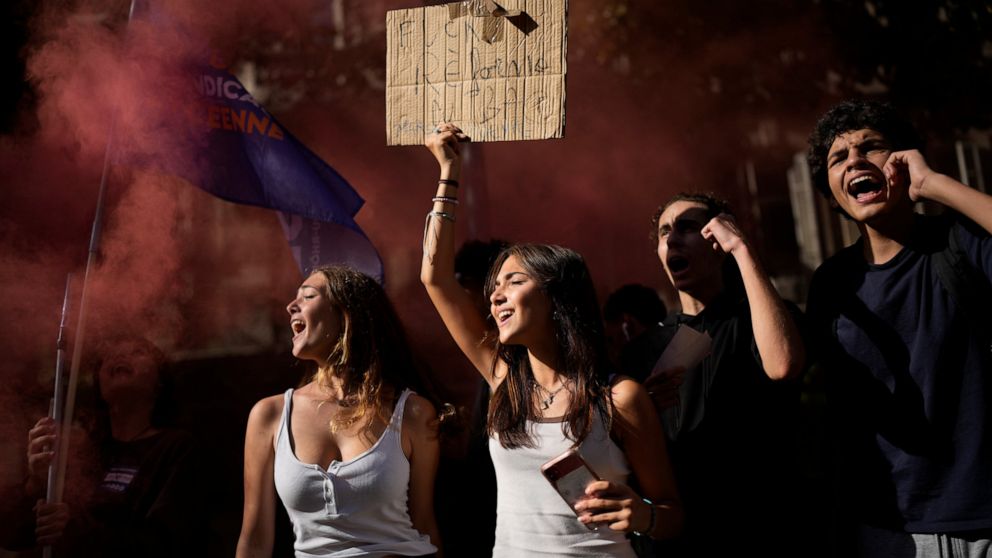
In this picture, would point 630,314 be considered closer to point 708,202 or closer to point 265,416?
point 708,202

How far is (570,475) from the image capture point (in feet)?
7.45

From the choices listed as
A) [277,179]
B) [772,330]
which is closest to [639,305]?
[277,179]

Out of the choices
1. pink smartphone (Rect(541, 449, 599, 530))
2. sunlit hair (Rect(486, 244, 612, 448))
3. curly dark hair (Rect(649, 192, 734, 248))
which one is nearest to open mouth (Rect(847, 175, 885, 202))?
curly dark hair (Rect(649, 192, 734, 248))

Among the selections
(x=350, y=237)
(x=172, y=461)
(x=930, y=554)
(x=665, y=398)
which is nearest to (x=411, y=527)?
(x=665, y=398)

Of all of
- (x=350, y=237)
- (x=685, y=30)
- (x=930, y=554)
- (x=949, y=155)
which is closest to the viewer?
(x=930, y=554)

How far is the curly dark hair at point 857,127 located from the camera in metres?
2.75

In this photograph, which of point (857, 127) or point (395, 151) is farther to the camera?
point (395, 151)

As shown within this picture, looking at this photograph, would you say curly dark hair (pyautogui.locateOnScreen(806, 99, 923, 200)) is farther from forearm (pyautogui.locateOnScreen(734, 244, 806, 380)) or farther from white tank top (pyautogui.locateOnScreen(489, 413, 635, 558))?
white tank top (pyautogui.locateOnScreen(489, 413, 635, 558))

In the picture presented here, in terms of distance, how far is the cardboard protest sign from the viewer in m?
2.77

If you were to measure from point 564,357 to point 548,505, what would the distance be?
0.46 m

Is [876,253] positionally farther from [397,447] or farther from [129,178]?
[129,178]

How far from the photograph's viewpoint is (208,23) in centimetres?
524

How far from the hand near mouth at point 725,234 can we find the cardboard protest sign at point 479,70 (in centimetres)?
54

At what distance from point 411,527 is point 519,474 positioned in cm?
53
